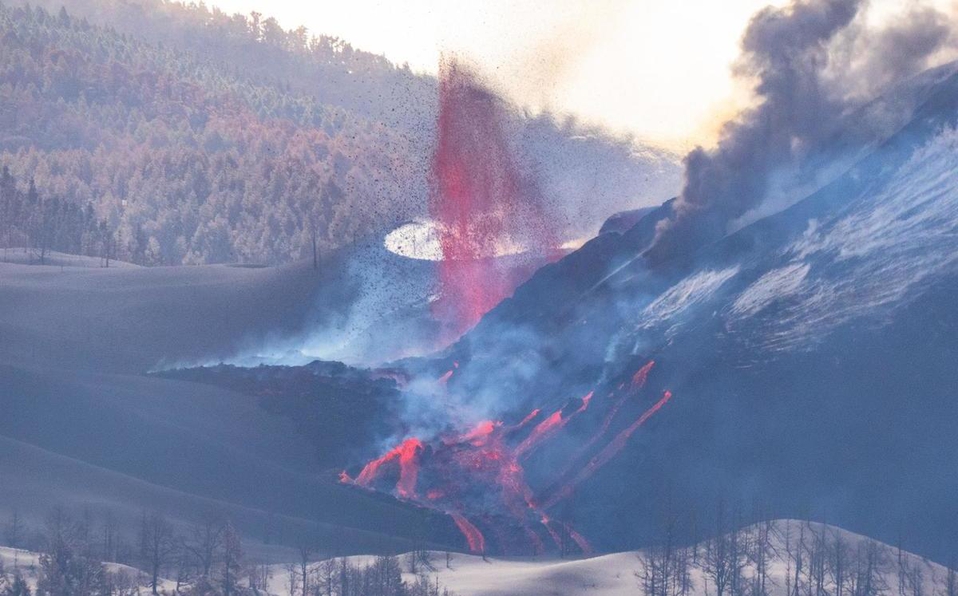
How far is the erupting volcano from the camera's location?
7694 centimetres

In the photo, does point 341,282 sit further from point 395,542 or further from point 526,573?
point 526,573

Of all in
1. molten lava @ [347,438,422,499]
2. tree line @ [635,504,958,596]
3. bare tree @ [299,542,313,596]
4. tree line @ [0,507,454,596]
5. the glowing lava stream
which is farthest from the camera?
molten lava @ [347,438,422,499]

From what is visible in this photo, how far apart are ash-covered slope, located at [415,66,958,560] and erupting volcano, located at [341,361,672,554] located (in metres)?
0.25

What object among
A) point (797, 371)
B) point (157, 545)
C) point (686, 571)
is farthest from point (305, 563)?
point (797, 371)

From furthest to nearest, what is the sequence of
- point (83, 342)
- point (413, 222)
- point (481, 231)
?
point (413, 222) → point (481, 231) → point (83, 342)

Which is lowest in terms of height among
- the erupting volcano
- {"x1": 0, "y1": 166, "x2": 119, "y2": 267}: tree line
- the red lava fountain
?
the erupting volcano

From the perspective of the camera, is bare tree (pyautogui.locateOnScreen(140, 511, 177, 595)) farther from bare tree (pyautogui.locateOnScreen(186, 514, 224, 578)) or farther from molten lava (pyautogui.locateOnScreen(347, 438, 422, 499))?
molten lava (pyautogui.locateOnScreen(347, 438, 422, 499))

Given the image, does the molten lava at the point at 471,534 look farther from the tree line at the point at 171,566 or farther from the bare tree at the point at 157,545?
the bare tree at the point at 157,545

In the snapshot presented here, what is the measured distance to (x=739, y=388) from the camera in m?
80.9

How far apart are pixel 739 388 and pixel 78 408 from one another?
3328 centimetres

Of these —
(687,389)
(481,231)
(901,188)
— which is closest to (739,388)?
(687,389)

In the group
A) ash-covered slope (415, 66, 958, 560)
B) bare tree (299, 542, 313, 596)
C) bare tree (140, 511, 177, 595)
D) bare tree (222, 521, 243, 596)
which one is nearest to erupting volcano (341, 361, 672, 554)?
ash-covered slope (415, 66, 958, 560)

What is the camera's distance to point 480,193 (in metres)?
117

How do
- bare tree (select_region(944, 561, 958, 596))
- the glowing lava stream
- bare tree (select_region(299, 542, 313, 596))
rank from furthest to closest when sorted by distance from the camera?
the glowing lava stream
bare tree (select_region(299, 542, 313, 596))
bare tree (select_region(944, 561, 958, 596))
